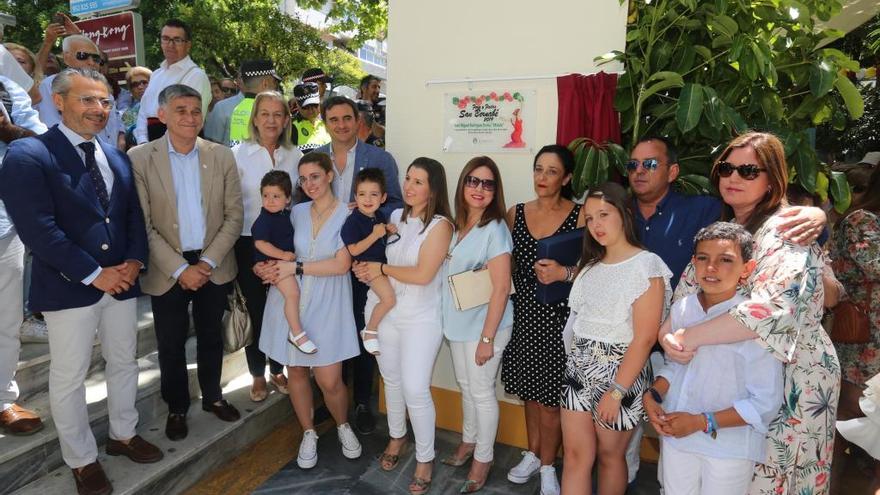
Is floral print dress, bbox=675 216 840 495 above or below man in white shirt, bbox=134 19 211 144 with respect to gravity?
below

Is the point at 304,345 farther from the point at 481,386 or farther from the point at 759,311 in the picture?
the point at 759,311

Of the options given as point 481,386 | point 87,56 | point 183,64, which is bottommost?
point 481,386

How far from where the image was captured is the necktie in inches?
112

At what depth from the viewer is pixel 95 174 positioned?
113 inches

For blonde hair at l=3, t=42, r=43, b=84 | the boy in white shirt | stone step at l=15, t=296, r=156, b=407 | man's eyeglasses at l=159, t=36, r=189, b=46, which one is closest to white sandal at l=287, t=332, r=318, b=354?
stone step at l=15, t=296, r=156, b=407

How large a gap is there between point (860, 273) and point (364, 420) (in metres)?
3.48

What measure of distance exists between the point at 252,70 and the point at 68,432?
326 cm

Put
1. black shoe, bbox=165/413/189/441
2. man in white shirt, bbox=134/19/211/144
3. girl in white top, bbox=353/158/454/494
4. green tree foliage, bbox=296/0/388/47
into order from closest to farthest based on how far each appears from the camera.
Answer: girl in white top, bbox=353/158/454/494
black shoe, bbox=165/413/189/441
man in white shirt, bbox=134/19/211/144
green tree foliage, bbox=296/0/388/47

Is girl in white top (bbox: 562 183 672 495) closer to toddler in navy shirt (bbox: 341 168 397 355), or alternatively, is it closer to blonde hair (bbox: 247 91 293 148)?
toddler in navy shirt (bbox: 341 168 397 355)

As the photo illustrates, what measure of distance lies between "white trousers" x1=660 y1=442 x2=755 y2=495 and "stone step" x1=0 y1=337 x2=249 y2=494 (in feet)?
10.2

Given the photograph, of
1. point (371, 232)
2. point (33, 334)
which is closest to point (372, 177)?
point (371, 232)

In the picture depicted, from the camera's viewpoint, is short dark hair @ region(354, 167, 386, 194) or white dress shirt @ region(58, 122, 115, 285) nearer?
white dress shirt @ region(58, 122, 115, 285)

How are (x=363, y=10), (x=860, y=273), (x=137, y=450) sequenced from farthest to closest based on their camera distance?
(x=363, y=10) < (x=137, y=450) < (x=860, y=273)

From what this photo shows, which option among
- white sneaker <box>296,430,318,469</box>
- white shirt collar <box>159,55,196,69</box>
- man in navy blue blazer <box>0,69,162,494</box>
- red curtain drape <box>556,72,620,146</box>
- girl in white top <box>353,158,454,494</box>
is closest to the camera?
man in navy blue blazer <box>0,69,162,494</box>
